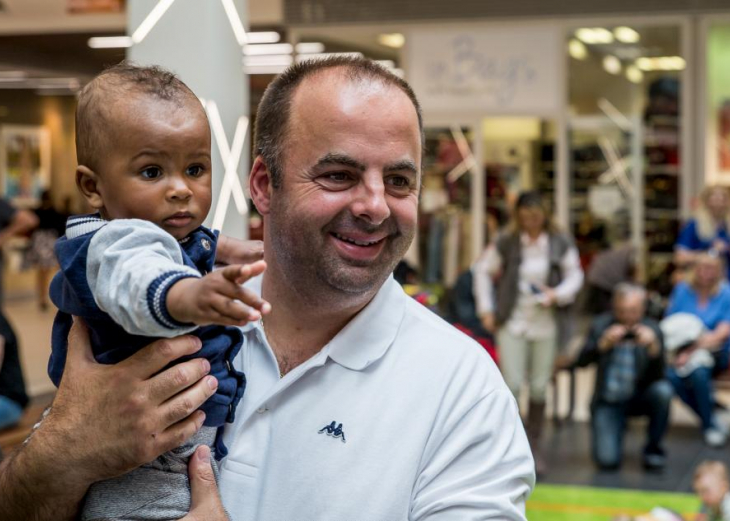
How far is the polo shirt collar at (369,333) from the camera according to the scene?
1938 millimetres

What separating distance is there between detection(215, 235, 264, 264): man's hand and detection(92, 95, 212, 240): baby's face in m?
0.50

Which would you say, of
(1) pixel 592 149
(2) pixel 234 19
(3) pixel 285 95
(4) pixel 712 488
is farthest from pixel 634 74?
(3) pixel 285 95

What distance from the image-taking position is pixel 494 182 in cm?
1223

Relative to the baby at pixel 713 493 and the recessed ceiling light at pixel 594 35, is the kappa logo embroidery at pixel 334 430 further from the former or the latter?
the recessed ceiling light at pixel 594 35

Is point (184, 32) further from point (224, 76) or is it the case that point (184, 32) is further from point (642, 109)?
point (642, 109)

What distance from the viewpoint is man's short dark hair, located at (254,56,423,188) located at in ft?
→ 6.54

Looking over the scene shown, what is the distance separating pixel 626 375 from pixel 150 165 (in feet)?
23.3

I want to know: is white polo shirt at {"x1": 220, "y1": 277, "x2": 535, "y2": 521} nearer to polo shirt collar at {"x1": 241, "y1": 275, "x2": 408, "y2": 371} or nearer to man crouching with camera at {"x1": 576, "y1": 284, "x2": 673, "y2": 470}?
polo shirt collar at {"x1": 241, "y1": 275, "x2": 408, "y2": 371}

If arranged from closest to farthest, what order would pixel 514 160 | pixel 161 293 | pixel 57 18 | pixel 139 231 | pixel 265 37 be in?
pixel 161 293
pixel 139 231
pixel 514 160
pixel 265 37
pixel 57 18

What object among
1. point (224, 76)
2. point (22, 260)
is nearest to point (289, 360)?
point (224, 76)

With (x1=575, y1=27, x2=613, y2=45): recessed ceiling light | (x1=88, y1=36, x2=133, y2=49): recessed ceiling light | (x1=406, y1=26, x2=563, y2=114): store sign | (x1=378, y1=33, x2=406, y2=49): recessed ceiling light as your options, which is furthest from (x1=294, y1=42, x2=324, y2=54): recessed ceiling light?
(x1=575, y1=27, x2=613, y2=45): recessed ceiling light

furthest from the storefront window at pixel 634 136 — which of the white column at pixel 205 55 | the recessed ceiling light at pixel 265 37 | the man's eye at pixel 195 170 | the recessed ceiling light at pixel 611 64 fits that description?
the man's eye at pixel 195 170

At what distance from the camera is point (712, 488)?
6109mm

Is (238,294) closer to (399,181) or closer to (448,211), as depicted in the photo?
(399,181)
